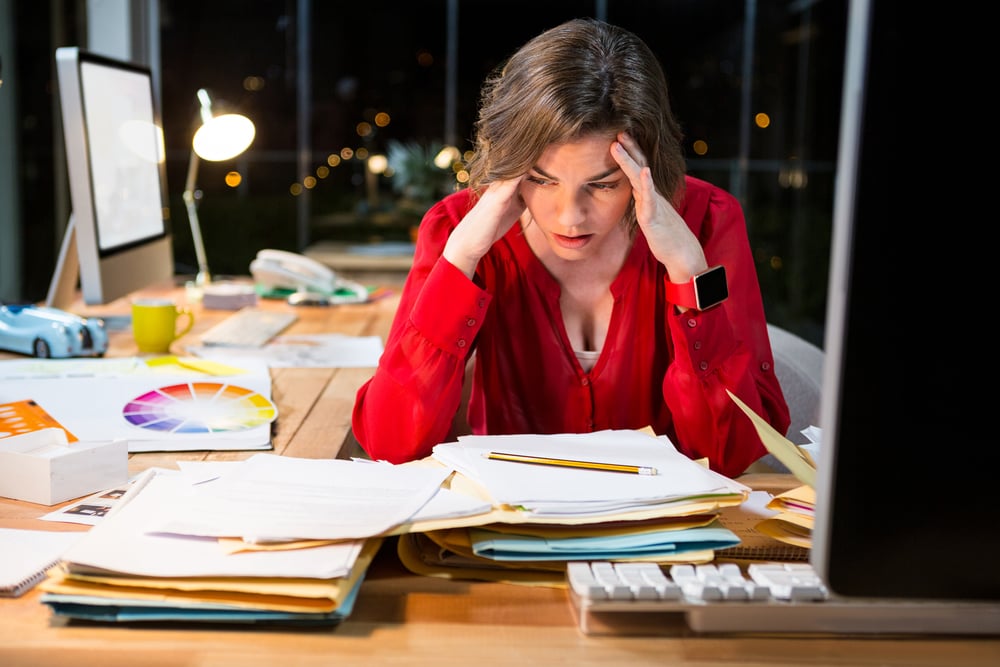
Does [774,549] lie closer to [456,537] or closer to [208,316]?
[456,537]

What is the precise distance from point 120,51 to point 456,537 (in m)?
4.38

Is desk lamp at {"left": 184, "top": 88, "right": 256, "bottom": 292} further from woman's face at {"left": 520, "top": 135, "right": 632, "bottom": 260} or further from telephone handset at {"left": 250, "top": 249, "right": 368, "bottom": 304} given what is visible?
woman's face at {"left": 520, "top": 135, "right": 632, "bottom": 260}

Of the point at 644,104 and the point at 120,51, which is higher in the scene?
the point at 120,51

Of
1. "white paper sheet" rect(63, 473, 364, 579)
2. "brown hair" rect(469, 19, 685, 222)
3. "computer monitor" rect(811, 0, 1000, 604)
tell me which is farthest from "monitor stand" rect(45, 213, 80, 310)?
"computer monitor" rect(811, 0, 1000, 604)

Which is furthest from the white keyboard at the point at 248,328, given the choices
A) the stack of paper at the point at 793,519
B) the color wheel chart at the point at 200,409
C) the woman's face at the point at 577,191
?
the stack of paper at the point at 793,519

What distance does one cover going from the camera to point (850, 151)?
62cm

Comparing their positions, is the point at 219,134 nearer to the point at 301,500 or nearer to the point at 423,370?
the point at 423,370

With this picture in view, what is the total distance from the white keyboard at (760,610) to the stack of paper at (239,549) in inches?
7.8

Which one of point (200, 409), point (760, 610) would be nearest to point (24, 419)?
point (200, 409)

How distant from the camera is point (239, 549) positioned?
82cm

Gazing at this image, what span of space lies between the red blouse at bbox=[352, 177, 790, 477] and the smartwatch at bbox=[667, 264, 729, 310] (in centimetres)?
2

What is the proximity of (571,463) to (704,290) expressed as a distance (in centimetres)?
40

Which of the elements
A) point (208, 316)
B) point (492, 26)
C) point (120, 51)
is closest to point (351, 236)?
point (492, 26)

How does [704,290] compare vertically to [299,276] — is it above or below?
above
